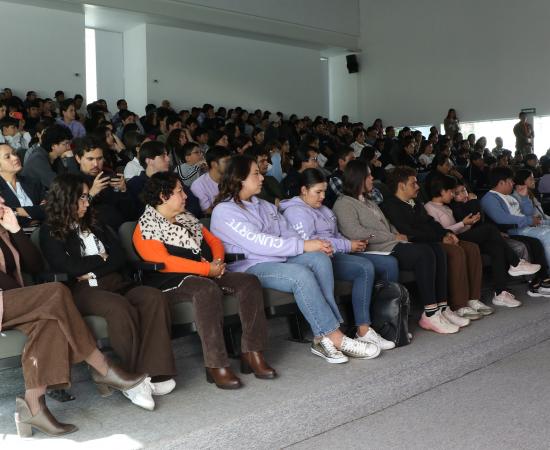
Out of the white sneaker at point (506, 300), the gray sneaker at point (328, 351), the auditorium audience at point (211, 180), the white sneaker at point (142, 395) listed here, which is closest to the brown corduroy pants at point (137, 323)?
the white sneaker at point (142, 395)

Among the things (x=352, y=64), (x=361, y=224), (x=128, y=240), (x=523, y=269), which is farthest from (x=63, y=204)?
(x=352, y=64)

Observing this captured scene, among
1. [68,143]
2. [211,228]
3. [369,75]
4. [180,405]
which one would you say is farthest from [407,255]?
[369,75]

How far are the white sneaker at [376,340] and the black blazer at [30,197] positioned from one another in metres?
1.88

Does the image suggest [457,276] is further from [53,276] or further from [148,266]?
[53,276]

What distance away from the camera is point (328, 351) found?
3.55 metres

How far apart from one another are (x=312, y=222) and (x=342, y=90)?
14479 mm

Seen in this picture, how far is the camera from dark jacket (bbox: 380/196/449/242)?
4.88 metres

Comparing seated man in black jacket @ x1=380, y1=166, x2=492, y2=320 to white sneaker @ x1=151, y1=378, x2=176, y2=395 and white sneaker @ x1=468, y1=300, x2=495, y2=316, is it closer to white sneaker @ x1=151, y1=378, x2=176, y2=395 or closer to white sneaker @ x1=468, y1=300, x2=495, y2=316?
white sneaker @ x1=468, y1=300, x2=495, y2=316

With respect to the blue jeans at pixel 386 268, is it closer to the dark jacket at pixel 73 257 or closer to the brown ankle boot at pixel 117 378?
the dark jacket at pixel 73 257

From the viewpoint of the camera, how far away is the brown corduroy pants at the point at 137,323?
9.55ft

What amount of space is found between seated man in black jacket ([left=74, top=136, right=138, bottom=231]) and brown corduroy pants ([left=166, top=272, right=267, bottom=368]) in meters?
0.91

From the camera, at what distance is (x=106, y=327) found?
115 inches

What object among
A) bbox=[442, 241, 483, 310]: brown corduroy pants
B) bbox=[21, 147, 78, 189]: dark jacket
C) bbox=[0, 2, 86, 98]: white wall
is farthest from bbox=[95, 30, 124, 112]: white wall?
bbox=[442, 241, 483, 310]: brown corduroy pants

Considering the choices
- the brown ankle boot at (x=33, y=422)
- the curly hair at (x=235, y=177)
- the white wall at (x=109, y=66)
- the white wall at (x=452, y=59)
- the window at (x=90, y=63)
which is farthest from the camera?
the white wall at (x=452, y=59)
